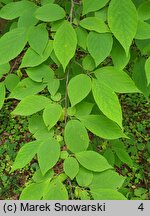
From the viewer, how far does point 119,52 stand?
121cm

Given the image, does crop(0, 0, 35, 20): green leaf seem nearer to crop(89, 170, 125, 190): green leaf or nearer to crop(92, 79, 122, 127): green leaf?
crop(92, 79, 122, 127): green leaf

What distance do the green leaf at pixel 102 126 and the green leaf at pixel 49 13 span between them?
0.37m

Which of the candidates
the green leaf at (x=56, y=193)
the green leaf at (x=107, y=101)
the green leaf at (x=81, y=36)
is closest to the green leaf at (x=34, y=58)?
the green leaf at (x=81, y=36)

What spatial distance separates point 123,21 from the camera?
113 centimetres

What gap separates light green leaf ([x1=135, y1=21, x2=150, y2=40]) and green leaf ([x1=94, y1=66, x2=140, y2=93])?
0.49 feet

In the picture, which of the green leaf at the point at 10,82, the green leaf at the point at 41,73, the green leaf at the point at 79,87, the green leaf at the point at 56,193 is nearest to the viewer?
the green leaf at the point at 56,193

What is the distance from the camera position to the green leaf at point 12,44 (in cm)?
120

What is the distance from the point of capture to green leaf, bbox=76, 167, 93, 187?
3.53ft

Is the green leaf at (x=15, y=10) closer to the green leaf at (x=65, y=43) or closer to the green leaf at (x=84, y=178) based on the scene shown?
the green leaf at (x=65, y=43)

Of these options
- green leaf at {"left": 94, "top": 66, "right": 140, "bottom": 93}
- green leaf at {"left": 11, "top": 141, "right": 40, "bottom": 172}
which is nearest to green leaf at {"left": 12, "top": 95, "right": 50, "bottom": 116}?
green leaf at {"left": 11, "top": 141, "right": 40, "bottom": 172}

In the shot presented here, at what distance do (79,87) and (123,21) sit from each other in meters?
0.27

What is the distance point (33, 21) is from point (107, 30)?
1.00ft

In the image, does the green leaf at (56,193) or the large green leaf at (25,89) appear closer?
the green leaf at (56,193)

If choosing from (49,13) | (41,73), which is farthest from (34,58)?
(49,13)
